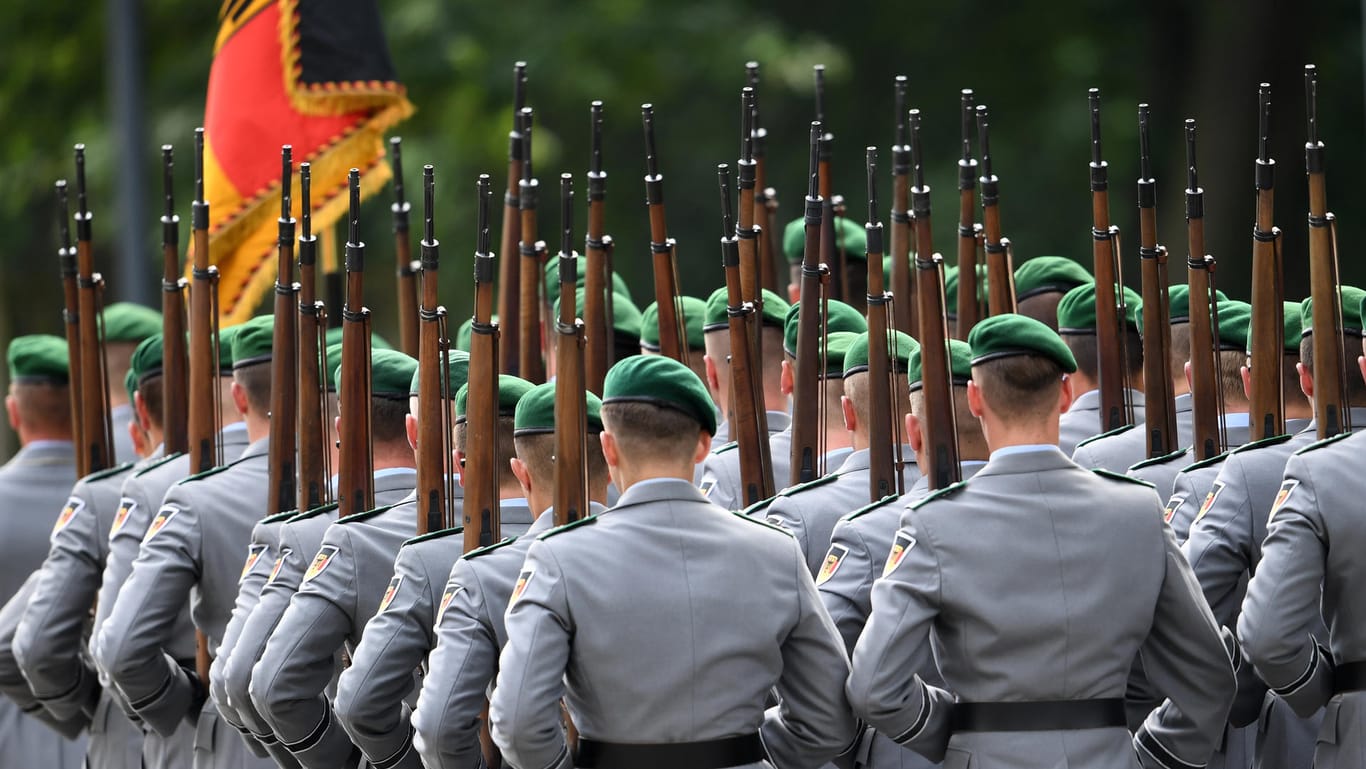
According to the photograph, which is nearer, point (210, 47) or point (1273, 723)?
point (1273, 723)

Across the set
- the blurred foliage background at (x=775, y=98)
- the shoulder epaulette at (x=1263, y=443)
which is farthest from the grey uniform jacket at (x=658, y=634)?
the blurred foliage background at (x=775, y=98)

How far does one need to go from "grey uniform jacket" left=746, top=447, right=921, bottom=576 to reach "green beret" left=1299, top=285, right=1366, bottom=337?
110 centimetres

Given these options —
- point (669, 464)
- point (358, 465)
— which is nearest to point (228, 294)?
point (358, 465)

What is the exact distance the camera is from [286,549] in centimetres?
541

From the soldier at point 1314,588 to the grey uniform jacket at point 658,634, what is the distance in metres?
0.99

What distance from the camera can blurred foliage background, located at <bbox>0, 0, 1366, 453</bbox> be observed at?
1462 cm

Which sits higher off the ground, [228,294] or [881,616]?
[228,294]

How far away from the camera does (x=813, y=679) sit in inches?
179

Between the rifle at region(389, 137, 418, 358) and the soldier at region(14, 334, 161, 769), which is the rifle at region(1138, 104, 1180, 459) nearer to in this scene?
the rifle at region(389, 137, 418, 358)

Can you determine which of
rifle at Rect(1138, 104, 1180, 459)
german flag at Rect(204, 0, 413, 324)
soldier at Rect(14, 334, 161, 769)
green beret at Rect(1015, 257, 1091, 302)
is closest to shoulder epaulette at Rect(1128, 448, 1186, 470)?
rifle at Rect(1138, 104, 1180, 459)

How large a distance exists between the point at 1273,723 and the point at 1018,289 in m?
1.98

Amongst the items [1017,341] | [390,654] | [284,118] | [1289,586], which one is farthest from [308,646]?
[284,118]

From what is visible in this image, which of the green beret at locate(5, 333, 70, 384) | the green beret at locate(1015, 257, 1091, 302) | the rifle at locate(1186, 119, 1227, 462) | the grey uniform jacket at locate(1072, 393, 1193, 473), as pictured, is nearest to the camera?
the rifle at locate(1186, 119, 1227, 462)

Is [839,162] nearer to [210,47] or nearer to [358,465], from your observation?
[210,47]
